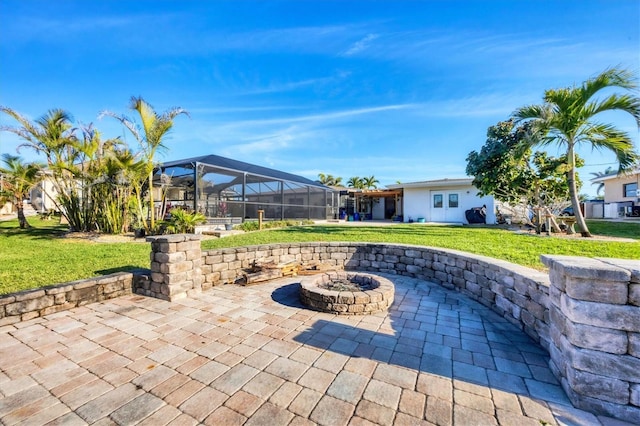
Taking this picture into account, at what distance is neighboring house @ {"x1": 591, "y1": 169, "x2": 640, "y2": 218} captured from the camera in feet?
52.3

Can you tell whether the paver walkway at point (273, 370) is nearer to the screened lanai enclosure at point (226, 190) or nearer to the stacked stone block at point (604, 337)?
the stacked stone block at point (604, 337)

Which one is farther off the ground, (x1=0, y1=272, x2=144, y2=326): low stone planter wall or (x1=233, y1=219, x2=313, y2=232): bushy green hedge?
(x1=233, y1=219, x2=313, y2=232): bushy green hedge

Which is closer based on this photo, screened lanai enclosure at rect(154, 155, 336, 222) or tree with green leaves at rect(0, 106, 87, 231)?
tree with green leaves at rect(0, 106, 87, 231)

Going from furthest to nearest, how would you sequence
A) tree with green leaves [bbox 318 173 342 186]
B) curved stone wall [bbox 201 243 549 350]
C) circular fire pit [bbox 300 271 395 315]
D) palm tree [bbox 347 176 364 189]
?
tree with green leaves [bbox 318 173 342 186] → palm tree [bbox 347 176 364 189] → circular fire pit [bbox 300 271 395 315] → curved stone wall [bbox 201 243 549 350]

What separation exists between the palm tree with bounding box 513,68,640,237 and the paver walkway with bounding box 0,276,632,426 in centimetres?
659

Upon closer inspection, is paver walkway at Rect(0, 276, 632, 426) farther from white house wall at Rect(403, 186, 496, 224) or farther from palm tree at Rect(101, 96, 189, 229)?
white house wall at Rect(403, 186, 496, 224)

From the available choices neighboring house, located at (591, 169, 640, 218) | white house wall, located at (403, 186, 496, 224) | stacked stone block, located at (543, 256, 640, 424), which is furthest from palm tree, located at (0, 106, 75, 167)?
neighboring house, located at (591, 169, 640, 218)

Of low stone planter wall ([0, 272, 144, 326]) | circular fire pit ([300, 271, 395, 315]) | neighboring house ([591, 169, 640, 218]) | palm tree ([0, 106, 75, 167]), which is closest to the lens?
low stone planter wall ([0, 272, 144, 326])

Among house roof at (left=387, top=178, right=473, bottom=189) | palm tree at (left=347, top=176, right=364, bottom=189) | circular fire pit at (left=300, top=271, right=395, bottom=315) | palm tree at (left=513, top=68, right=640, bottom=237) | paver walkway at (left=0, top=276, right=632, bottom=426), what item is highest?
palm tree at (left=347, top=176, right=364, bottom=189)

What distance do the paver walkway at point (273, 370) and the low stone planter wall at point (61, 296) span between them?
151mm

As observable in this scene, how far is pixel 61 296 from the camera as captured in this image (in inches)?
120

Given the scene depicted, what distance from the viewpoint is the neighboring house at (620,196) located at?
15930 mm

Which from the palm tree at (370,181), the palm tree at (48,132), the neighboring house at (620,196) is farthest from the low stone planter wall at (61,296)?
the palm tree at (370,181)

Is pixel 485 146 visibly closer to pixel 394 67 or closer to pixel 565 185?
pixel 565 185
